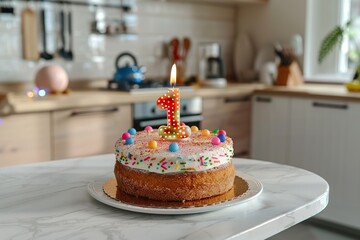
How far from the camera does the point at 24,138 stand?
7.74 feet

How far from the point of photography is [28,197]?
3.46 ft

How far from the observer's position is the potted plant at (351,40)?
3.05 meters

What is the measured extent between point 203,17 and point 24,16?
1.56 meters

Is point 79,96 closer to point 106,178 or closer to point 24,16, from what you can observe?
point 24,16

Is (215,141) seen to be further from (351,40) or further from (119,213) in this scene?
(351,40)

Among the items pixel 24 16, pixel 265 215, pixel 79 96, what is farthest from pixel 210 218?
pixel 24 16

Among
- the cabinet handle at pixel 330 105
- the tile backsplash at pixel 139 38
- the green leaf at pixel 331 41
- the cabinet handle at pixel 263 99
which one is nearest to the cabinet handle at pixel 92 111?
the tile backsplash at pixel 139 38

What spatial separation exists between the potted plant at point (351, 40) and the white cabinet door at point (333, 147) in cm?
26

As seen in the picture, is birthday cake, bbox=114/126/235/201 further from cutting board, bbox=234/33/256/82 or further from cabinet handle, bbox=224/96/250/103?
cutting board, bbox=234/33/256/82

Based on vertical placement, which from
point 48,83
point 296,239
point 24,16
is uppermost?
point 24,16

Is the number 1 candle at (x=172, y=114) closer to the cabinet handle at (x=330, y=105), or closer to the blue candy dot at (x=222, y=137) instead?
the blue candy dot at (x=222, y=137)

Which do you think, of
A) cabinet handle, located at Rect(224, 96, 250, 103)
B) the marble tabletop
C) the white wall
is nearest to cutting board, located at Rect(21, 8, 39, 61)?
cabinet handle, located at Rect(224, 96, 250, 103)

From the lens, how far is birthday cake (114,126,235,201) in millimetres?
983

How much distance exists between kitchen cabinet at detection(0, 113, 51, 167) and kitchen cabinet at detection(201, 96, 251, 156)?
109 cm
